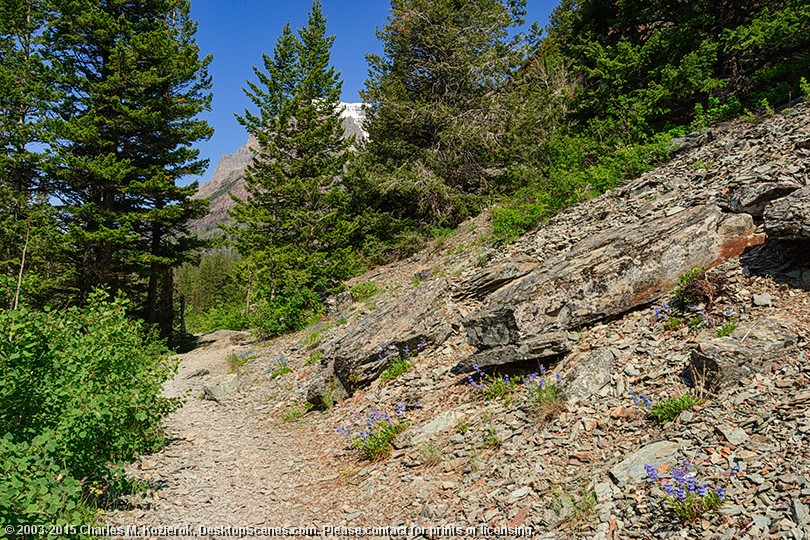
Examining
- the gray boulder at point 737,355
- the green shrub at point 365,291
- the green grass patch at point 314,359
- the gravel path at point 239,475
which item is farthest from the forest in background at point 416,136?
the gray boulder at point 737,355

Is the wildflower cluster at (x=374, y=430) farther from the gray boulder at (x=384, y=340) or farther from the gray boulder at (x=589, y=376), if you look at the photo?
the gray boulder at (x=589, y=376)


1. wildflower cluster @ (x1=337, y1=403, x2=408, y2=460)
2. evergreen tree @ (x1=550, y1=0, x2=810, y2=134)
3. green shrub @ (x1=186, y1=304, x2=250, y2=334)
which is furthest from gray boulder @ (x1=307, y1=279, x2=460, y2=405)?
green shrub @ (x1=186, y1=304, x2=250, y2=334)

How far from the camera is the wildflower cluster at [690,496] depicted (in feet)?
10.8

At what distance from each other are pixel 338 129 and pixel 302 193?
18.0 feet

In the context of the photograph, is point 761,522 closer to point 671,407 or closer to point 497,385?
point 671,407

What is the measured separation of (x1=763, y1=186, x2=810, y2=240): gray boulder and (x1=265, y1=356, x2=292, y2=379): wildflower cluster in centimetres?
1108

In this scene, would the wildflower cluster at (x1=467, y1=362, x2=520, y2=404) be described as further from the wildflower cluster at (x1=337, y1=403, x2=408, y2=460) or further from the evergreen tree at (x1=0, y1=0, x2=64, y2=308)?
the evergreen tree at (x1=0, y1=0, x2=64, y2=308)

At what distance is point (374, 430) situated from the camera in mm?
7035

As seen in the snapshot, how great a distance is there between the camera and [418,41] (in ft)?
68.2

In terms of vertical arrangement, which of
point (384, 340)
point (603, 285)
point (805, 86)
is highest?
point (805, 86)

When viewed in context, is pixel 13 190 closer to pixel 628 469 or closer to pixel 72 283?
pixel 72 283

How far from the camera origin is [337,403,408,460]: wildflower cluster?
6.55 meters

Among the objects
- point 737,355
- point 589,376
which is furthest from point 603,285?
point 737,355

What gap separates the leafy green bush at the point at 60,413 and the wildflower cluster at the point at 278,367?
6.28m
